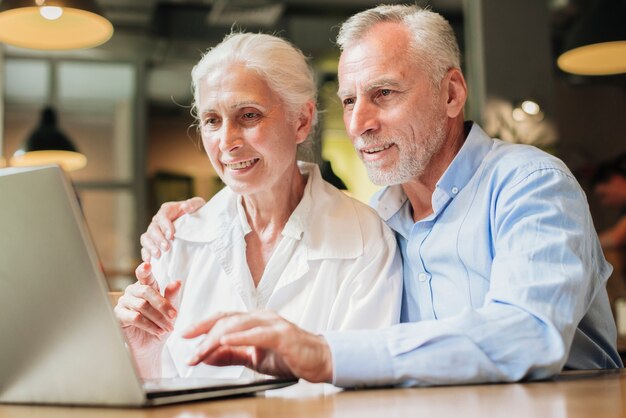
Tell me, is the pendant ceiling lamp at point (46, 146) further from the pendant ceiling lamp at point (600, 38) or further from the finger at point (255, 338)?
the finger at point (255, 338)

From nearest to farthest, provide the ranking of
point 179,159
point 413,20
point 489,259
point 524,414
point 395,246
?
point 524,414, point 489,259, point 395,246, point 413,20, point 179,159

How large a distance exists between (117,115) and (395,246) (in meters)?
3.87

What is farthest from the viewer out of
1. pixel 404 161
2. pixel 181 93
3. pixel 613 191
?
pixel 181 93

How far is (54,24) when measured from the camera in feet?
9.87

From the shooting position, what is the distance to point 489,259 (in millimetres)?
1508

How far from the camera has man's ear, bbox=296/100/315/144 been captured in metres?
1.85

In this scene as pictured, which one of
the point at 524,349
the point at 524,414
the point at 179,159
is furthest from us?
the point at 179,159

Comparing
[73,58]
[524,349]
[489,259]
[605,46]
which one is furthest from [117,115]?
[524,349]

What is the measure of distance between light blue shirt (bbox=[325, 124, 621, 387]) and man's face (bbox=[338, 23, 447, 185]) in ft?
0.34

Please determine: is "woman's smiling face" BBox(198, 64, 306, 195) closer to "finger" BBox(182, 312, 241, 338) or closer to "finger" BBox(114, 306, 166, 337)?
"finger" BBox(114, 306, 166, 337)

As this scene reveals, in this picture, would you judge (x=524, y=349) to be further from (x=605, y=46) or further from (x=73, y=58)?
(x=73, y=58)

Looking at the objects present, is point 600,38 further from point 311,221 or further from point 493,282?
point 493,282

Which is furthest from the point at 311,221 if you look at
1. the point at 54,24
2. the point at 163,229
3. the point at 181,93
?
the point at 181,93

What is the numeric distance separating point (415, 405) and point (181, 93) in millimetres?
4430
